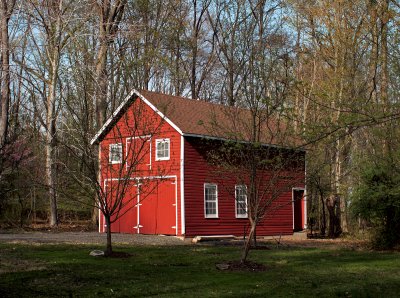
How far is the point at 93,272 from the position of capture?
37.7 ft

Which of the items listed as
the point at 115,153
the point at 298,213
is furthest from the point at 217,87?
the point at 115,153

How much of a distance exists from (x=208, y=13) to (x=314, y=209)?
58.4 ft

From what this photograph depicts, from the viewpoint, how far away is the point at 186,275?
37.4ft

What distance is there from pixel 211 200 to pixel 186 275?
13198 millimetres

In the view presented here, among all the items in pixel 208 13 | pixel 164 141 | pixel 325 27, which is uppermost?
pixel 208 13

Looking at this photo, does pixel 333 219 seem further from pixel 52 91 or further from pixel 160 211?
pixel 52 91

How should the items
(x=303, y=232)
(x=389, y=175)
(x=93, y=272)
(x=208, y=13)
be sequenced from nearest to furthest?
(x=93, y=272)
(x=389, y=175)
(x=303, y=232)
(x=208, y=13)

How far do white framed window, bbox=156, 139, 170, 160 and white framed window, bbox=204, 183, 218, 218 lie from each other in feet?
7.05

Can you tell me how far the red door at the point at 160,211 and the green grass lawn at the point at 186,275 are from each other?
705 centimetres

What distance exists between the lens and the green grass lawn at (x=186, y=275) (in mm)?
9406

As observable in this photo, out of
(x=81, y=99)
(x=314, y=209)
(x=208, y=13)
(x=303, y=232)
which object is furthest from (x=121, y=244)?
(x=208, y=13)

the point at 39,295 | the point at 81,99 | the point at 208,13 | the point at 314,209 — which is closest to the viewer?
the point at 39,295

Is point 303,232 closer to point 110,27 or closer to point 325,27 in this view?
point 325,27

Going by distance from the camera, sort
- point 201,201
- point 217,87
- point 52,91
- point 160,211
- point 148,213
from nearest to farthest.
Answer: point 201,201 < point 160,211 < point 148,213 < point 52,91 < point 217,87
